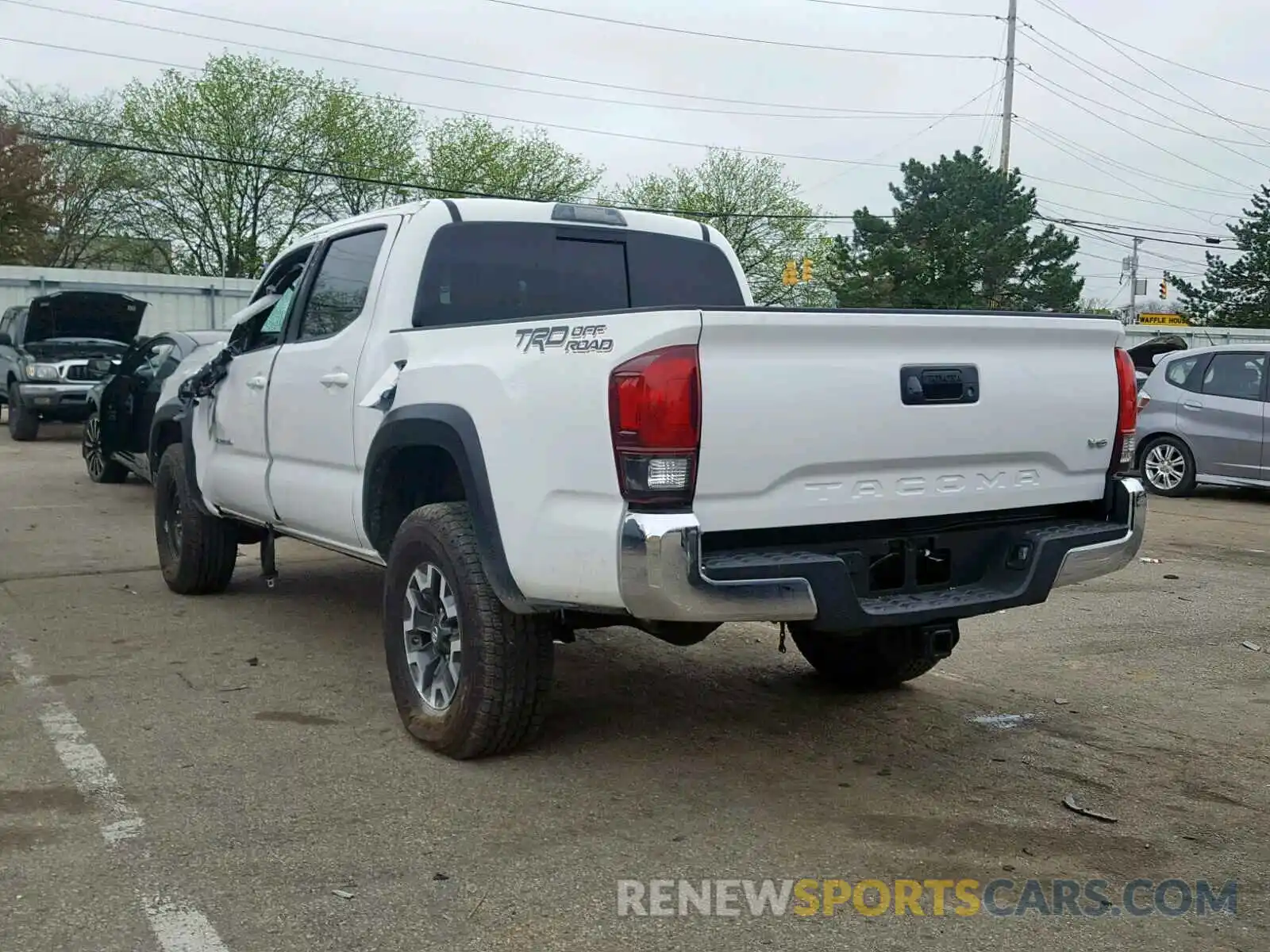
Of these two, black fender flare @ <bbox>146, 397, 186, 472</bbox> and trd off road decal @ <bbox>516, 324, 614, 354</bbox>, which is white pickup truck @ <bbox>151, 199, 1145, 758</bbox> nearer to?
trd off road decal @ <bbox>516, 324, 614, 354</bbox>

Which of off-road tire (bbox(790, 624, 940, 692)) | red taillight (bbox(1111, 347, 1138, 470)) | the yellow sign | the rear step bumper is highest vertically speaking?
the yellow sign

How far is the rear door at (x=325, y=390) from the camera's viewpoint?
5.15 m

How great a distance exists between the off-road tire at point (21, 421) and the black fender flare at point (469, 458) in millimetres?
14929

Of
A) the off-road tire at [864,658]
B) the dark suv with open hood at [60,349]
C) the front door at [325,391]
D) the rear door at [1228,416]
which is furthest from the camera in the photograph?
the dark suv with open hood at [60,349]

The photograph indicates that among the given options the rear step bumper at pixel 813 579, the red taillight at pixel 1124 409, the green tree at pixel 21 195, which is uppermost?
the green tree at pixel 21 195

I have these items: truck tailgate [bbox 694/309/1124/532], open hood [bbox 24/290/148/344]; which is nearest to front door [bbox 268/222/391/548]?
truck tailgate [bbox 694/309/1124/532]

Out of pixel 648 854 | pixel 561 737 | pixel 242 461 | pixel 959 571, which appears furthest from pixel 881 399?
pixel 242 461

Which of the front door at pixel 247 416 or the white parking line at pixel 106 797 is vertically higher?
the front door at pixel 247 416

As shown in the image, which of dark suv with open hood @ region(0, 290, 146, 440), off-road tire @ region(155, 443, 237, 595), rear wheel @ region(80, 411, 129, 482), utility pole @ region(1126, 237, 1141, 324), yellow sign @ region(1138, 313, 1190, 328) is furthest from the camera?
utility pole @ region(1126, 237, 1141, 324)

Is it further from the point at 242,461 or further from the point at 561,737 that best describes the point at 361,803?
the point at 242,461

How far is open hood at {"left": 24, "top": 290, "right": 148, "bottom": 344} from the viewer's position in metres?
18.2

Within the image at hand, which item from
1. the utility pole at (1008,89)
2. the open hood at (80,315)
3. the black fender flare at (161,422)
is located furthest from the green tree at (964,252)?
the black fender flare at (161,422)

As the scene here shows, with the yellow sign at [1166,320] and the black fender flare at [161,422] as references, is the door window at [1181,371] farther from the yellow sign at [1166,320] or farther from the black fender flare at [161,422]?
the yellow sign at [1166,320]

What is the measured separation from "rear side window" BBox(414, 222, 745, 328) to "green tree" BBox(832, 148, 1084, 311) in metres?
32.9
